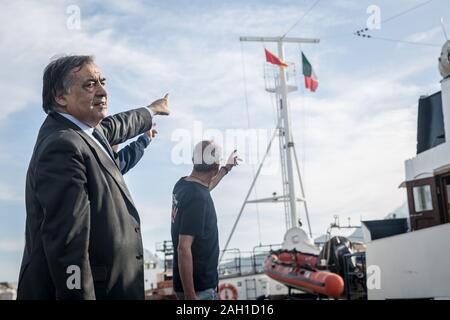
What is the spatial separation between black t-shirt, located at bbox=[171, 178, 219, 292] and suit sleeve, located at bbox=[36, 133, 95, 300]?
575 mm

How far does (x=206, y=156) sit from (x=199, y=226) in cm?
28

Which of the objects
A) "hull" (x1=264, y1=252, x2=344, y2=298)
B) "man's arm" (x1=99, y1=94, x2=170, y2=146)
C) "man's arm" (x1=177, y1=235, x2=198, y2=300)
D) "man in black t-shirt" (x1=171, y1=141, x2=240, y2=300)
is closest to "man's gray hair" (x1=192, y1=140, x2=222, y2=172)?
"man in black t-shirt" (x1=171, y1=141, x2=240, y2=300)

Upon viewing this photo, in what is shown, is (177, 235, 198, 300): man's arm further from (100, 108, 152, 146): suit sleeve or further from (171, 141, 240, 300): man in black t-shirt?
(100, 108, 152, 146): suit sleeve

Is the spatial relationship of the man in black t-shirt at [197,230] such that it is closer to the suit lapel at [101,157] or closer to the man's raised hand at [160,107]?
the man's raised hand at [160,107]

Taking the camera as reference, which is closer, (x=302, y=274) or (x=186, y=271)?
(x=186, y=271)

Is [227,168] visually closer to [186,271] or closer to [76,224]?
[186,271]

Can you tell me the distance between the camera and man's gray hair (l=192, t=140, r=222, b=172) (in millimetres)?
2172

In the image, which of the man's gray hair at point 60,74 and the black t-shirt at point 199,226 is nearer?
the man's gray hair at point 60,74

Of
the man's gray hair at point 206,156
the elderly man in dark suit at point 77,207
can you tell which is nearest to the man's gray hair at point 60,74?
the elderly man in dark suit at point 77,207

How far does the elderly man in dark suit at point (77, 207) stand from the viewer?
153 centimetres

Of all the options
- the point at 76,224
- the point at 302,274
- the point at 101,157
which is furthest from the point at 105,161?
the point at 302,274

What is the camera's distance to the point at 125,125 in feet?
6.89

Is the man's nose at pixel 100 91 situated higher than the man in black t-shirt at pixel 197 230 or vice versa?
the man's nose at pixel 100 91

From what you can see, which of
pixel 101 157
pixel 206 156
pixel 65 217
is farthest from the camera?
pixel 206 156
